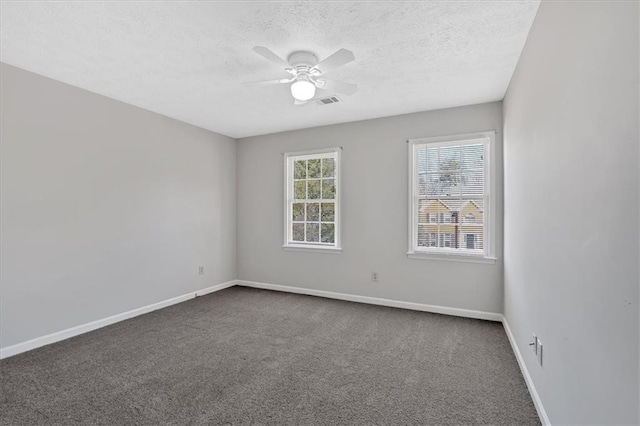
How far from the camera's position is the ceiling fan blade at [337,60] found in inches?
85.7

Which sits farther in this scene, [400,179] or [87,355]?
[400,179]

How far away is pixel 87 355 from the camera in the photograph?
9.11 feet

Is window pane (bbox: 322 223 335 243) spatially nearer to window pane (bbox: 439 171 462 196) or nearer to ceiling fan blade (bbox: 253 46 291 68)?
window pane (bbox: 439 171 462 196)

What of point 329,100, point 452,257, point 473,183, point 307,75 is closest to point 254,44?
point 307,75

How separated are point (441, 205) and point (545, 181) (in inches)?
83.4

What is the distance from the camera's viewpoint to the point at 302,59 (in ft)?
8.21

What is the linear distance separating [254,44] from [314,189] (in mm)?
2655

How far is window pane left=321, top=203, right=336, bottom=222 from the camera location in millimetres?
4707

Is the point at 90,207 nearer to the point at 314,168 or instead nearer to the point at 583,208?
the point at 314,168

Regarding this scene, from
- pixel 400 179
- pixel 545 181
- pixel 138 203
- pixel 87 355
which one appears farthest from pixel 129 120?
pixel 545 181

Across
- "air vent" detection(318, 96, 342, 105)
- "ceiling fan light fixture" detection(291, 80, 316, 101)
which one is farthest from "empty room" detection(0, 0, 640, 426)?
"air vent" detection(318, 96, 342, 105)

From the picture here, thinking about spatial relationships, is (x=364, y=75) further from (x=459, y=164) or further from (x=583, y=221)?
(x=583, y=221)

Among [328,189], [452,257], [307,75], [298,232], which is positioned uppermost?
[307,75]

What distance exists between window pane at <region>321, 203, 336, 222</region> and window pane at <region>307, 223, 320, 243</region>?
0.57ft
